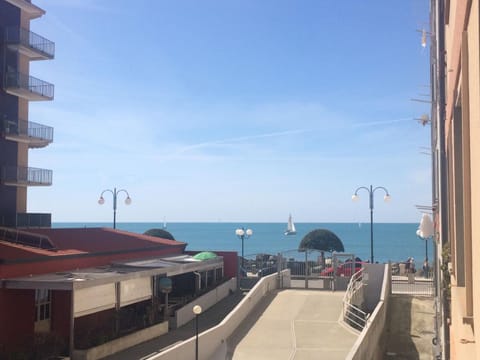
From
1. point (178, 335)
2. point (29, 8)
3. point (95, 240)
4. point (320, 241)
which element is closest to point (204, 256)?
point (95, 240)

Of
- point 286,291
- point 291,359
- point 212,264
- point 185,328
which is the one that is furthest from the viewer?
point 212,264

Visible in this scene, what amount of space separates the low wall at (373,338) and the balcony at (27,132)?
2048cm

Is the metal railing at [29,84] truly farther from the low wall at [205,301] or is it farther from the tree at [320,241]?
the tree at [320,241]

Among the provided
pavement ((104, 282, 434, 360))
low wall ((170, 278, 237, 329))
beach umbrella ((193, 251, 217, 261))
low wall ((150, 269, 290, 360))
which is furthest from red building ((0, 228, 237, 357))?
low wall ((150, 269, 290, 360))

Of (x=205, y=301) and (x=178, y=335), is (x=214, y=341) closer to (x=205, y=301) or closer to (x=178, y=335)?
(x=178, y=335)

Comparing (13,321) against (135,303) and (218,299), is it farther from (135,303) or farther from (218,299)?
(218,299)

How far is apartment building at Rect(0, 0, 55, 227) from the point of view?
2970 cm

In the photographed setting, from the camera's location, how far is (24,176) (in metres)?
30.8

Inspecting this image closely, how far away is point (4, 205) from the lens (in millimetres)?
29625

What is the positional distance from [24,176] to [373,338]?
67.8 feet

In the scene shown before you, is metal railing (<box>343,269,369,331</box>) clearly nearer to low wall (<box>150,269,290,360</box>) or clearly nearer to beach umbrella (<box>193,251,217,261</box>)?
low wall (<box>150,269,290,360</box>)

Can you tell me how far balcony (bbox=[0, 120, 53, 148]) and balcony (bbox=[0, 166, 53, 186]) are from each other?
1.61 metres

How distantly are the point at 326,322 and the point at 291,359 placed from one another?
5.17 metres

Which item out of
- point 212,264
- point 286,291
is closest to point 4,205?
point 212,264
